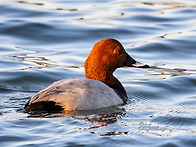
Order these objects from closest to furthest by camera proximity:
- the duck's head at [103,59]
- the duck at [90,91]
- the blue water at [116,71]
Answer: the blue water at [116,71], the duck at [90,91], the duck's head at [103,59]

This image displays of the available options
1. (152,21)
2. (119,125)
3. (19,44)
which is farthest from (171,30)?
(119,125)

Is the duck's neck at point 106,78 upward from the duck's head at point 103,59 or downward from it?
downward

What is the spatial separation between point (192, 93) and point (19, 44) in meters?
4.54

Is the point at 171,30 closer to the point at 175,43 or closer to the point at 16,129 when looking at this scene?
the point at 175,43

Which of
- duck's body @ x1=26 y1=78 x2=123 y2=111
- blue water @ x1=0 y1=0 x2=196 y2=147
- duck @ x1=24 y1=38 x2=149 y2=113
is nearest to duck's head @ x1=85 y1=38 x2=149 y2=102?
duck @ x1=24 y1=38 x2=149 y2=113

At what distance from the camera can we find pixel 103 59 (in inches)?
292

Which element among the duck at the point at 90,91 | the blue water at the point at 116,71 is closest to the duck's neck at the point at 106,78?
the duck at the point at 90,91

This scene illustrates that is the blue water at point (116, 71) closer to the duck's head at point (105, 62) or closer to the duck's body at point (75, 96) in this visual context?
the duck's body at point (75, 96)

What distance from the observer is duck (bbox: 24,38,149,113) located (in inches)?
249

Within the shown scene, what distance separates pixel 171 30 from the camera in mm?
12758

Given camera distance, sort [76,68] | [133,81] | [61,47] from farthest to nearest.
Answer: [61,47]
[76,68]
[133,81]

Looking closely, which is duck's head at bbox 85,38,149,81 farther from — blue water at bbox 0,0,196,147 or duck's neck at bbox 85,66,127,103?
blue water at bbox 0,0,196,147

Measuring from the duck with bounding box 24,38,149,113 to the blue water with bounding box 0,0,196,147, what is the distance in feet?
0.40

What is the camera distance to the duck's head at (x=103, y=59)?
737 centimetres
